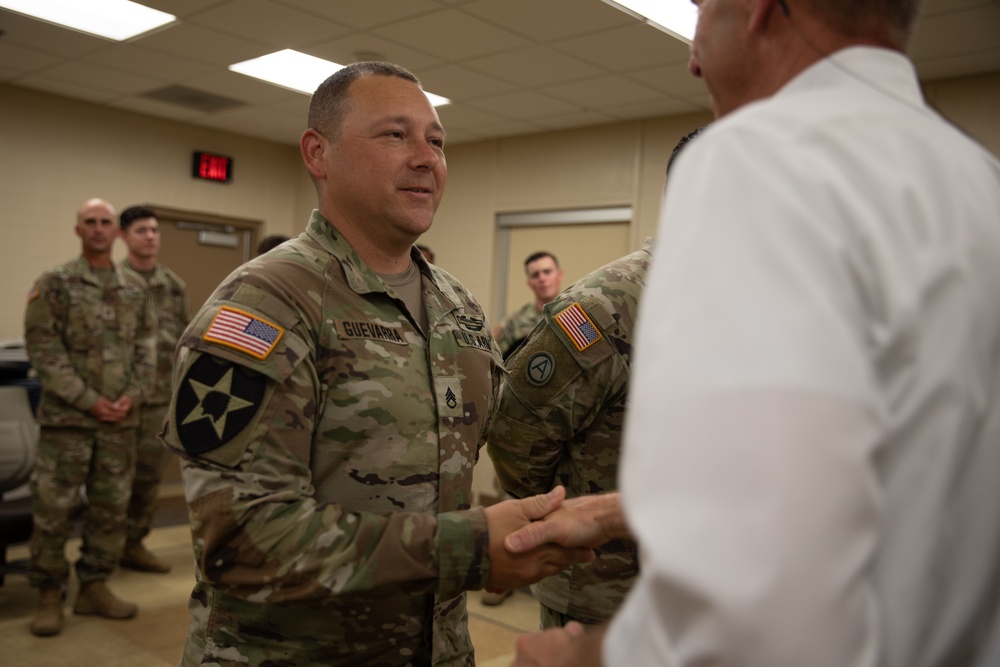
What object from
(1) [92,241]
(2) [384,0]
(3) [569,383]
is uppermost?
(2) [384,0]

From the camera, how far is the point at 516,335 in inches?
204

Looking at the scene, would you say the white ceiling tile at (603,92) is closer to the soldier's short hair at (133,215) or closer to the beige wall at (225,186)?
the beige wall at (225,186)

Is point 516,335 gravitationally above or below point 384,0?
below

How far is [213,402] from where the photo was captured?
1.16 metres

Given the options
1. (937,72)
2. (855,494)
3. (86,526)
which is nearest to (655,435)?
(855,494)

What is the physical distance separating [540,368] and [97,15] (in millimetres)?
3822

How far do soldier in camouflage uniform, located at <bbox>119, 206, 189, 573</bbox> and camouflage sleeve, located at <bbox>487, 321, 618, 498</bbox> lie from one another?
3.11m

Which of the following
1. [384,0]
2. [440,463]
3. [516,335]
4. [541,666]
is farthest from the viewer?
[516,335]

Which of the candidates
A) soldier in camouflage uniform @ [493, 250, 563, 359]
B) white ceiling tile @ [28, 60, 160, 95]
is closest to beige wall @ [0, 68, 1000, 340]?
white ceiling tile @ [28, 60, 160, 95]

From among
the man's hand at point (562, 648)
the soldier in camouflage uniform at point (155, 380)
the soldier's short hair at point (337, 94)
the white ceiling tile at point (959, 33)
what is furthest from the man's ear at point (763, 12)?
the soldier in camouflage uniform at point (155, 380)

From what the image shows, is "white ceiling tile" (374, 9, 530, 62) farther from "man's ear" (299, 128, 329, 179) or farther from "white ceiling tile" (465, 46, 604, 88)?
"man's ear" (299, 128, 329, 179)

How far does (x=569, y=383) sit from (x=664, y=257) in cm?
107

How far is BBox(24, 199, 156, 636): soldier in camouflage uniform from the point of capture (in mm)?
3689

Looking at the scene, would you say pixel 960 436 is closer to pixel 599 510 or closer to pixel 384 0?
pixel 599 510
